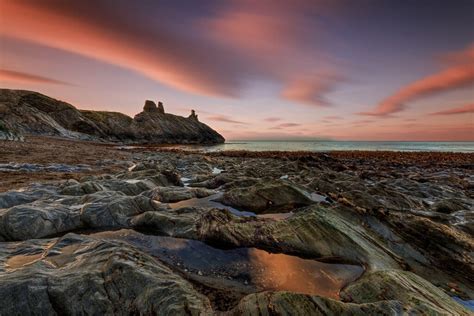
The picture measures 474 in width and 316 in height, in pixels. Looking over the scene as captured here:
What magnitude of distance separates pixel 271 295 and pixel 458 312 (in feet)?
9.58

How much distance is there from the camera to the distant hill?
232 feet

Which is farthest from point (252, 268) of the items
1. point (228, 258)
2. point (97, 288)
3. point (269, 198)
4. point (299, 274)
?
point (269, 198)

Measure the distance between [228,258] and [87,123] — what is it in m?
117

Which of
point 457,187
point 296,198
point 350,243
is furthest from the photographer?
point 457,187

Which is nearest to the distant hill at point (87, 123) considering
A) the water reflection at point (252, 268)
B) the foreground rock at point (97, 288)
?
the foreground rock at point (97, 288)

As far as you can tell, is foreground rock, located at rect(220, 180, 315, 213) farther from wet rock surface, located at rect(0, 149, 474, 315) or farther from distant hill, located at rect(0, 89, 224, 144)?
distant hill, located at rect(0, 89, 224, 144)

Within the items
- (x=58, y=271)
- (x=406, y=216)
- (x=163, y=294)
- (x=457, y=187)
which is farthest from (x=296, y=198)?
(x=457, y=187)

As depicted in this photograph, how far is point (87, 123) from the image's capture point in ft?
330

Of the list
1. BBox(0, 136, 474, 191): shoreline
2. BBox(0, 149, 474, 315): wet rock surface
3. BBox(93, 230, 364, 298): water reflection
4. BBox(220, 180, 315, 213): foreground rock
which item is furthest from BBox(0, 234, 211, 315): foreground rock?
BBox(0, 136, 474, 191): shoreline

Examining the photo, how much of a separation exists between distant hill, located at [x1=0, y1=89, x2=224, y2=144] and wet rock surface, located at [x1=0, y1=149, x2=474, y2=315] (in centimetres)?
3774

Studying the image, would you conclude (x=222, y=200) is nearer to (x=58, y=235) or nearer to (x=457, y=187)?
(x=58, y=235)

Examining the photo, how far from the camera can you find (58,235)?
5961 millimetres

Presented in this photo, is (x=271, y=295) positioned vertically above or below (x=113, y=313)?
above

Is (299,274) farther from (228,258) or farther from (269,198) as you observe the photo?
(269,198)
